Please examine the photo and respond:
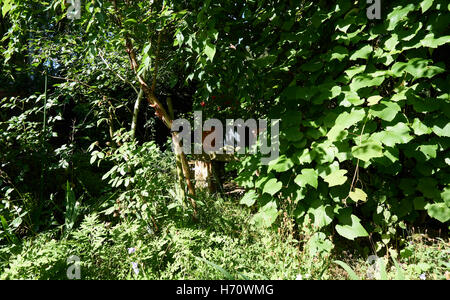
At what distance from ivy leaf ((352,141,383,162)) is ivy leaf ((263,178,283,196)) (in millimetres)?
456

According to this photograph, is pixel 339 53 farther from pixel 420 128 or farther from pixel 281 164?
pixel 281 164

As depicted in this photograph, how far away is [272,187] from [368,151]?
562 millimetres

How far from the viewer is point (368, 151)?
1.34 metres

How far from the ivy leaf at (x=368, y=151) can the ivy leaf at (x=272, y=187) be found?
18.0 inches

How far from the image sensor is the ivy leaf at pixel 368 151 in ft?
4.33

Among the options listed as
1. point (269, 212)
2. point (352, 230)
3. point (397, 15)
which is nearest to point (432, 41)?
point (397, 15)

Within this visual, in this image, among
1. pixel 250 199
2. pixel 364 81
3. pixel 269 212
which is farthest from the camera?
pixel 250 199

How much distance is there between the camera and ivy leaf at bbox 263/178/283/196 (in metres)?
1.55

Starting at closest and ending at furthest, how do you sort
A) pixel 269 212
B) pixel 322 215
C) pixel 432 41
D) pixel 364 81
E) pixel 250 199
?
1. pixel 432 41
2. pixel 364 81
3. pixel 322 215
4. pixel 269 212
5. pixel 250 199

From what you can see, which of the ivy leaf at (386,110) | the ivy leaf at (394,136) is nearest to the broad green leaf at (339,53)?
the ivy leaf at (386,110)
